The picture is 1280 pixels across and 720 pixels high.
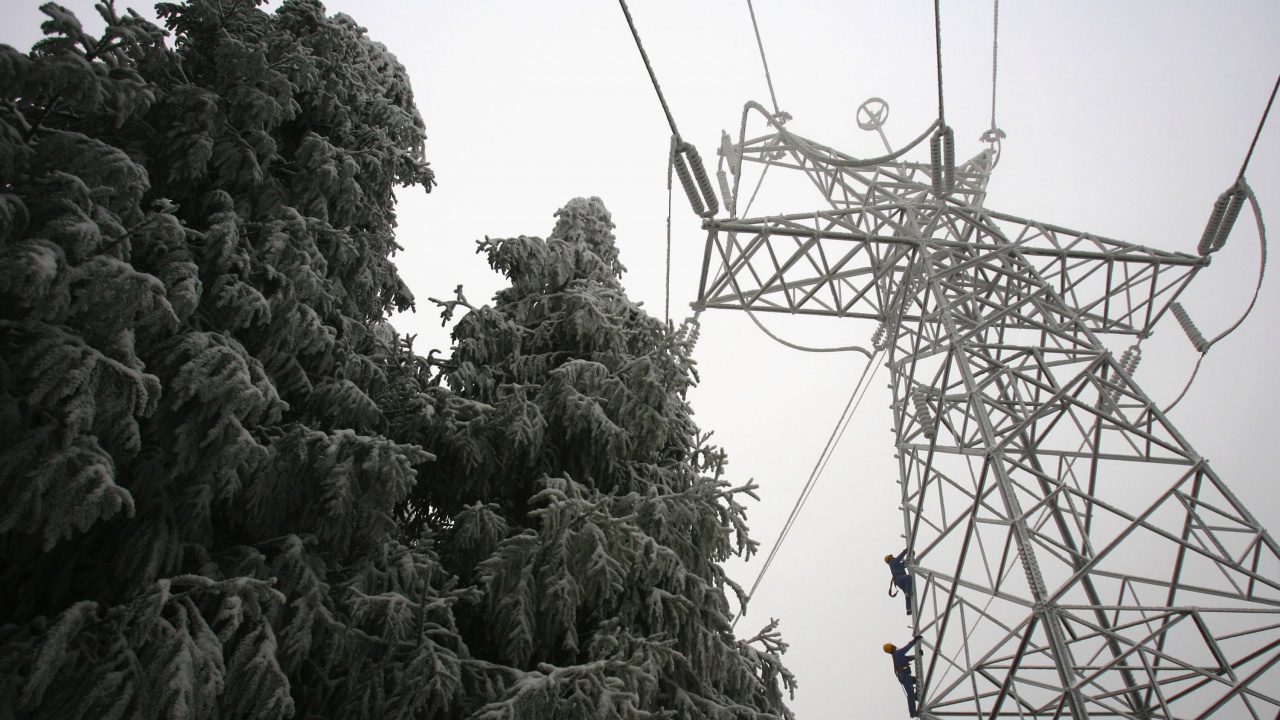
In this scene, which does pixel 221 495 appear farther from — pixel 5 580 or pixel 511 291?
pixel 511 291

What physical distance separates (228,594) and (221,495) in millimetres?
631

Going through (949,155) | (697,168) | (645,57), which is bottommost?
(645,57)

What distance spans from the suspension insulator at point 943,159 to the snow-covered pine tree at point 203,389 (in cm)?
431

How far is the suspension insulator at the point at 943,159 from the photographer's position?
5773mm

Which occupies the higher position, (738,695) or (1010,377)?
(1010,377)

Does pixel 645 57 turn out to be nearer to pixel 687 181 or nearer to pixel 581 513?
pixel 687 181

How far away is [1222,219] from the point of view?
236 inches

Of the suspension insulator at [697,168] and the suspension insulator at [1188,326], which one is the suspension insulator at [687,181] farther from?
the suspension insulator at [1188,326]

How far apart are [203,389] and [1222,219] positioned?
7474 mm

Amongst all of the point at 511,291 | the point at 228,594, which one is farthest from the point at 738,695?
the point at 511,291

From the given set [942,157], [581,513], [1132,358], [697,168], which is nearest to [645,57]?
[697,168]

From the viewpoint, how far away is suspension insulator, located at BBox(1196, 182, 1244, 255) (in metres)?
5.89

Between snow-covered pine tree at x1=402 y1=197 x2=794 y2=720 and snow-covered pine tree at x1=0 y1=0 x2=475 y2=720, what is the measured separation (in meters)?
0.45

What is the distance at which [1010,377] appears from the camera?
5.98 m
